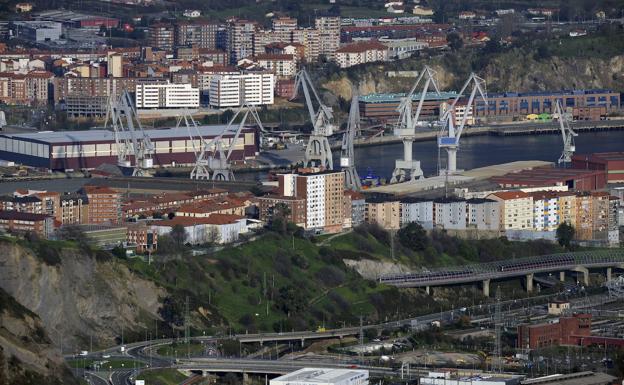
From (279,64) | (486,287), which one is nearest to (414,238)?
(486,287)

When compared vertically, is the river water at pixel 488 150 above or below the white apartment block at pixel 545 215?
above

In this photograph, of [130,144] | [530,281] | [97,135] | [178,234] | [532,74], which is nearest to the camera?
[178,234]

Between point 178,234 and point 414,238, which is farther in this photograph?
point 414,238

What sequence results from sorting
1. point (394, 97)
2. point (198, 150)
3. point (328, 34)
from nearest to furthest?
point (198, 150), point (394, 97), point (328, 34)

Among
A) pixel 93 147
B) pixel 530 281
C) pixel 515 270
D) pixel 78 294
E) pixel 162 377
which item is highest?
pixel 93 147

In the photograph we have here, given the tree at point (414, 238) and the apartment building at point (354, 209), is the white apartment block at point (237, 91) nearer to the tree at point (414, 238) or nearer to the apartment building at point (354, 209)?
the apartment building at point (354, 209)

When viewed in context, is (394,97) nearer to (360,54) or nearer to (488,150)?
(360,54)

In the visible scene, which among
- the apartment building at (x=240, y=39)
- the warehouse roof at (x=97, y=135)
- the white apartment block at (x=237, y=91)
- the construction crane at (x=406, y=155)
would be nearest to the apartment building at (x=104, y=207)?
the construction crane at (x=406, y=155)
